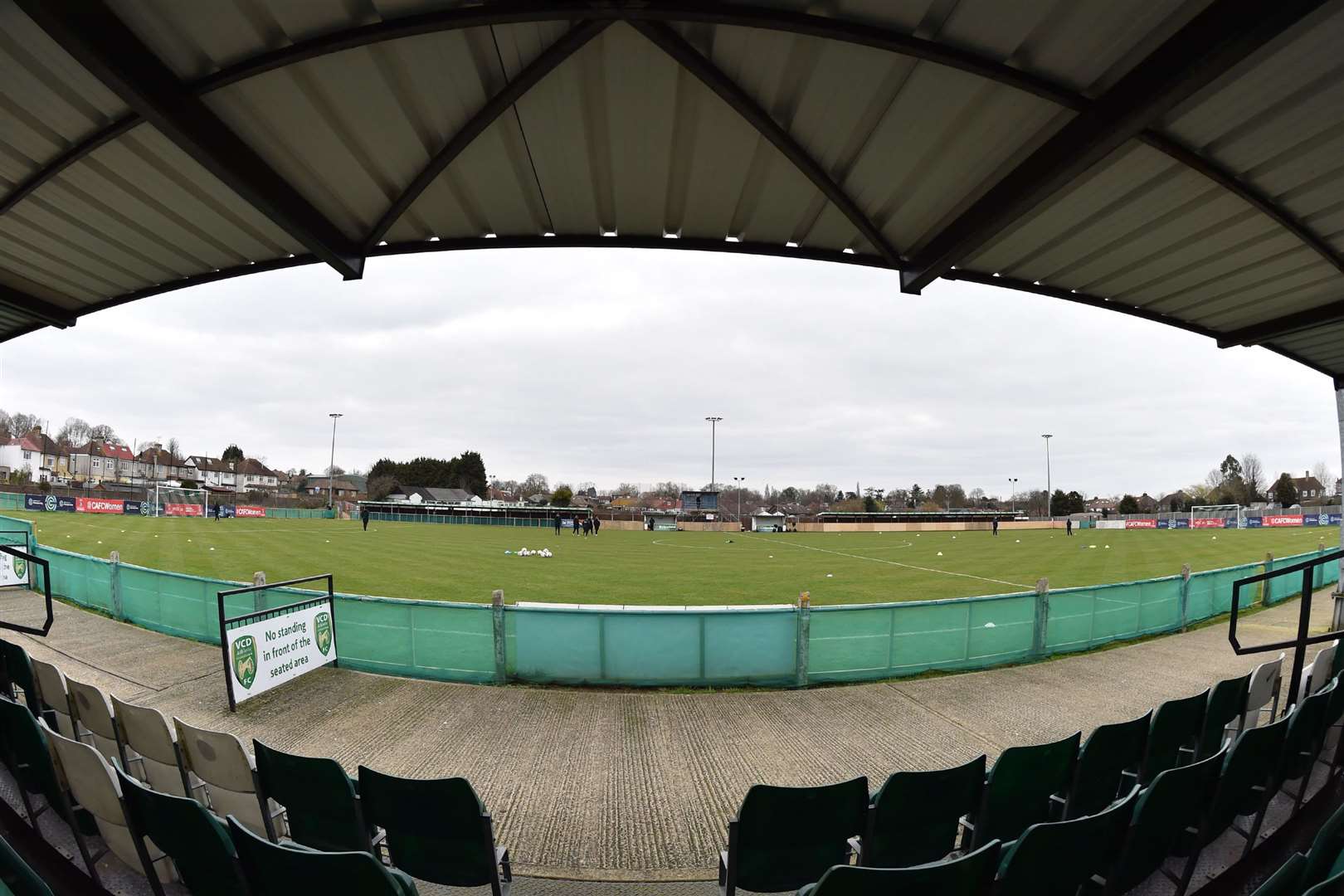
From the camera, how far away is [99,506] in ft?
195

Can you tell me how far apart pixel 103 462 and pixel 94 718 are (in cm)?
15639

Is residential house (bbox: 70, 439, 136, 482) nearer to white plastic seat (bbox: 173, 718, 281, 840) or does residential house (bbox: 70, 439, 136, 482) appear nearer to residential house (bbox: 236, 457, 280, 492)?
residential house (bbox: 236, 457, 280, 492)

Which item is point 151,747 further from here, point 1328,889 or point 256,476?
point 256,476

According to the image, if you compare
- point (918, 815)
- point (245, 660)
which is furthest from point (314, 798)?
point (245, 660)

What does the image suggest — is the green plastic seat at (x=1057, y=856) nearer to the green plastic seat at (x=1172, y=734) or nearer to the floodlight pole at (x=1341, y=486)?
the green plastic seat at (x=1172, y=734)

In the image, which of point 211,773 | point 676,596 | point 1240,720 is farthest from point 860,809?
point 676,596

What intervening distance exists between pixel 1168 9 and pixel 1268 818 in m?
5.38

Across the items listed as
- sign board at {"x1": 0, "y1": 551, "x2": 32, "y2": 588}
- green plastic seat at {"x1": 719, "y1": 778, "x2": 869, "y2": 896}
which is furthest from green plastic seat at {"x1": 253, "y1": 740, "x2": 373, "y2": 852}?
sign board at {"x1": 0, "y1": 551, "x2": 32, "y2": 588}

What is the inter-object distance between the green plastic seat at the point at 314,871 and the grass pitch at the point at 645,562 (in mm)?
14213

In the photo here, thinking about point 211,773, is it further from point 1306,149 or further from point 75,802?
point 1306,149

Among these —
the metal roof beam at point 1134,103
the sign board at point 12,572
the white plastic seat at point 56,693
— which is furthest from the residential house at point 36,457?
the metal roof beam at point 1134,103

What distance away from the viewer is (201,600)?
10289 millimetres

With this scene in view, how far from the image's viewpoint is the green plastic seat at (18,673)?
5.15 metres

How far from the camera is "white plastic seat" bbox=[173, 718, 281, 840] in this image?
3660 mm
